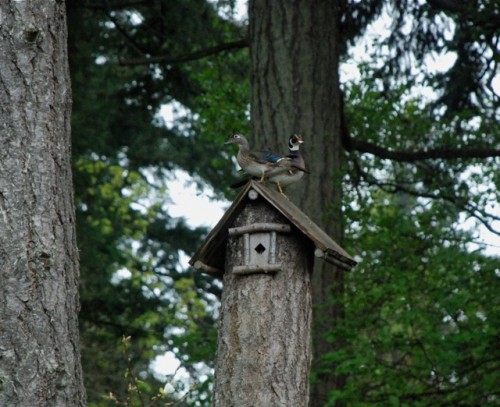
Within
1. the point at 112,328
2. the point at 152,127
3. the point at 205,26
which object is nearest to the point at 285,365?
the point at 205,26

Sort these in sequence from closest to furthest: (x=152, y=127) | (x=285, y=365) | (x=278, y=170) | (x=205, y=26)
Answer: (x=285, y=365) < (x=278, y=170) < (x=205, y=26) < (x=152, y=127)

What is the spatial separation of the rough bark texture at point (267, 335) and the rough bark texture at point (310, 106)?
4227 millimetres

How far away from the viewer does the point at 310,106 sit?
34.8ft

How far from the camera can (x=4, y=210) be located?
492cm

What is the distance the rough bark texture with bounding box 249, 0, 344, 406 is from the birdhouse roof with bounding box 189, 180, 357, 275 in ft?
13.0

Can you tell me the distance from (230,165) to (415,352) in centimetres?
1223

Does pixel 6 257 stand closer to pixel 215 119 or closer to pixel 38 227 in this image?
pixel 38 227

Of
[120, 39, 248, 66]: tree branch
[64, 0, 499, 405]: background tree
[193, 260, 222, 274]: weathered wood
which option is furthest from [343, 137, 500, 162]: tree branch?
[193, 260, 222, 274]: weathered wood

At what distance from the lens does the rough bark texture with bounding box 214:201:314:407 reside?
572 centimetres

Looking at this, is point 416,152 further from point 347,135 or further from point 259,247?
point 259,247

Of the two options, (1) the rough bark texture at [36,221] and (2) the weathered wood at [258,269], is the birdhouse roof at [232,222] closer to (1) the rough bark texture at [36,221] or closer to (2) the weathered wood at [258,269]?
(2) the weathered wood at [258,269]

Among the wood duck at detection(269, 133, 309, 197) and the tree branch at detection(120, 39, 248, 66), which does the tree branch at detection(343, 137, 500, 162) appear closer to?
the tree branch at detection(120, 39, 248, 66)

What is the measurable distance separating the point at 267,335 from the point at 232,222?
741 millimetres

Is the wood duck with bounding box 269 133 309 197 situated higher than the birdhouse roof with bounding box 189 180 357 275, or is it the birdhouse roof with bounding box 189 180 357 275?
the wood duck with bounding box 269 133 309 197
